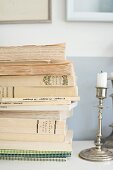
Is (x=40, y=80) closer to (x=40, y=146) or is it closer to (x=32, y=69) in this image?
(x=32, y=69)

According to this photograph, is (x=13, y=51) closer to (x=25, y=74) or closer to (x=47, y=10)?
(x=25, y=74)

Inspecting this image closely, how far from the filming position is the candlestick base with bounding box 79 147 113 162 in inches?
27.4

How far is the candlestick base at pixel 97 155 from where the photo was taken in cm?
69

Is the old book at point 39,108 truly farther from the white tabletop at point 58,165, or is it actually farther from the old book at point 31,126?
the white tabletop at point 58,165

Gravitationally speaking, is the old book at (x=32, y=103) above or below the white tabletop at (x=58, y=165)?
above

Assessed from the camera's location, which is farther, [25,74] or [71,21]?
[71,21]

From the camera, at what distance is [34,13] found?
94 cm

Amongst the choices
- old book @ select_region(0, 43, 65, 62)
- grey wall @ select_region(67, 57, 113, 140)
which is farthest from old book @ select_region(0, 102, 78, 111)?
grey wall @ select_region(67, 57, 113, 140)

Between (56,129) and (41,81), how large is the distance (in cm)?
14

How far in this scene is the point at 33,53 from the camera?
72 cm

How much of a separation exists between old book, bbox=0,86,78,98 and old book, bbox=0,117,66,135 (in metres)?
0.07

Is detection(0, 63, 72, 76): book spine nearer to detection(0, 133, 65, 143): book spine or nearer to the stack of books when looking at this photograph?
the stack of books

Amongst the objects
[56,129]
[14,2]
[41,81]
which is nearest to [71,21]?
[14,2]

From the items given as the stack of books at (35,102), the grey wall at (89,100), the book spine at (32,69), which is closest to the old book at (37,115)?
the stack of books at (35,102)
